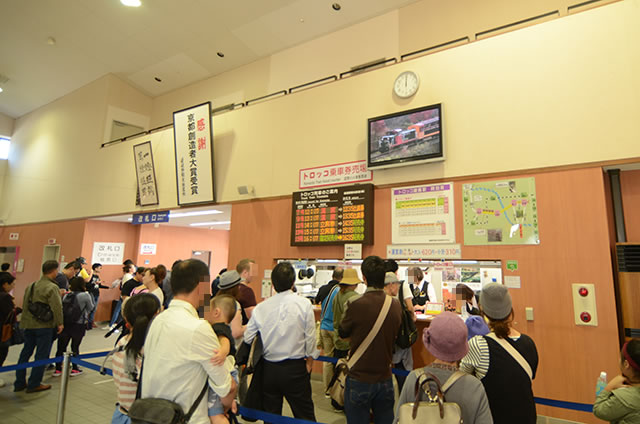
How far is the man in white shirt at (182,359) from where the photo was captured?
1629mm

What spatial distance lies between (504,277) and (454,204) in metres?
A: 1.02

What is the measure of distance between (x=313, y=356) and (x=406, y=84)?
156 inches

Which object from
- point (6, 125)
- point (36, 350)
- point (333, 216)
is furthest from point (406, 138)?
point (6, 125)

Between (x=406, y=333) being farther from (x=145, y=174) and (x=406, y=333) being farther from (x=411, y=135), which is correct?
(x=145, y=174)

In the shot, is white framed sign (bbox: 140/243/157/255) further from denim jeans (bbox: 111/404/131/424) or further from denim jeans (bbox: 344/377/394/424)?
denim jeans (bbox: 344/377/394/424)

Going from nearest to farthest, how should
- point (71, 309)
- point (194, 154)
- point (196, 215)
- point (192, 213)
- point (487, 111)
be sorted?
point (487, 111)
point (71, 309)
point (194, 154)
point (192, 213)
point (196, 215)

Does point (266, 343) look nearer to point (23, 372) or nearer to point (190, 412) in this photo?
point (190, 412)

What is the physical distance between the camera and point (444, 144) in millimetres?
4609

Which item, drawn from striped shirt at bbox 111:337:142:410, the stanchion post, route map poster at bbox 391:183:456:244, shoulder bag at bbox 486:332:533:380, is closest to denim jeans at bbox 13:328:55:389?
the stanchion post

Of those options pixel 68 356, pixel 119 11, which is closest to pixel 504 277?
pixel 68 356

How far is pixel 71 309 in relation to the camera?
15.6 ft

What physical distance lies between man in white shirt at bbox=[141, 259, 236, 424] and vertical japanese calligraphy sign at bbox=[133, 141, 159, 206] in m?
6.88

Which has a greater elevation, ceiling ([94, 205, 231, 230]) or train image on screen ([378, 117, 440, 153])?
train image on screen ([378, 117, 440, 153])

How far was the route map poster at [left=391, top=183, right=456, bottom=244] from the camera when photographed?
4449mm
